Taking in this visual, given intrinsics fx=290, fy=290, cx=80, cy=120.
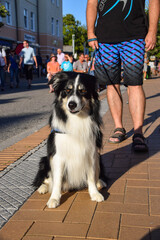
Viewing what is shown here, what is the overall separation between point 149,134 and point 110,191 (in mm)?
2184

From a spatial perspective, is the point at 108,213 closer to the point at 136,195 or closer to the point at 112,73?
the point at 136,195

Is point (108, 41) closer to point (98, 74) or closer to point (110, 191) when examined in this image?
point (98, 74)

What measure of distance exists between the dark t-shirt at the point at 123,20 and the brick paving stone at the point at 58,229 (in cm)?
259

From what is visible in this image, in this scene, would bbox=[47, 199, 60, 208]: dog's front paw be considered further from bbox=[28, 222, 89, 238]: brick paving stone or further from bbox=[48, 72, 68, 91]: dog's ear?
bbox=[48, 72, 68, 91]: dog's ear

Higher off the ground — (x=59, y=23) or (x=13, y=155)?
(x=59, y=23)

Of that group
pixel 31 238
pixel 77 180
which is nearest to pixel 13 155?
pixel 77 180

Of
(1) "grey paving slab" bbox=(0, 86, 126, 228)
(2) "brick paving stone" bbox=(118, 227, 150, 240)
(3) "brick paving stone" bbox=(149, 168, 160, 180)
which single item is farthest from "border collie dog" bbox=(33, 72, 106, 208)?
(3) "brick paving stone" bbox=(149, 168, 160, 180)

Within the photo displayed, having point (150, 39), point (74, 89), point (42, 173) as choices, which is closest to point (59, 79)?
point (74, 89)

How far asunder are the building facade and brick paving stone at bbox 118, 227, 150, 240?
90.1 ft

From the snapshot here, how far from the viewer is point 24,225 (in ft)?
6.86

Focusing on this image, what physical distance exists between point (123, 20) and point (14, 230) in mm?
Result: 2936

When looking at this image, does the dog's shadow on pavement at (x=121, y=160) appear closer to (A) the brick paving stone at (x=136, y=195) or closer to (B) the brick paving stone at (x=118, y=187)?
(B) the brick paving stone at (x=118, y=187)

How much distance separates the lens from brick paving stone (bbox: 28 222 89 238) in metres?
1.97

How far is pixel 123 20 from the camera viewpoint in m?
3.82
